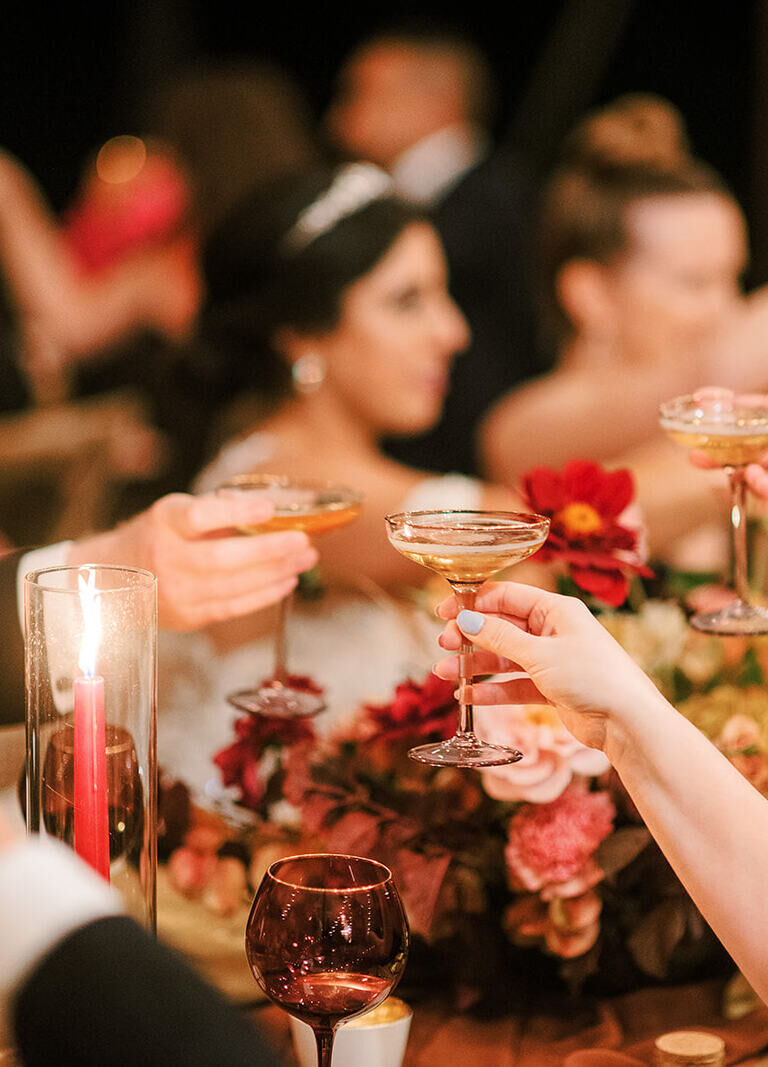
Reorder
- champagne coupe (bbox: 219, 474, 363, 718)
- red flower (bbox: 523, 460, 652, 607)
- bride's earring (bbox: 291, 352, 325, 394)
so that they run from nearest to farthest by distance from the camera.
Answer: red flower (bbox: 523, 460, 652, 607) → champagne coupe (bbox: 219, 474, 363, 718) → bride's earring (bbox: 291, 352, 325, 394)

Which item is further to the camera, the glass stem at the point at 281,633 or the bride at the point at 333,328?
the bride at the point at 333,328

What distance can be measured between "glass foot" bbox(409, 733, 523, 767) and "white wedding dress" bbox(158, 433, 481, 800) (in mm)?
290

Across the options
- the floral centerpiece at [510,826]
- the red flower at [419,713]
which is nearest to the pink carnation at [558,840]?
the floral centerpiece at [510,826]

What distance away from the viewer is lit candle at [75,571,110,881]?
3.02 feet

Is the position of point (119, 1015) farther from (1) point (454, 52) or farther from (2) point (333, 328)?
(1) point (454, 52)

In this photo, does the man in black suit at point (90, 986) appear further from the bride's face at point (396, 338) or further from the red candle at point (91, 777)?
the bride's face at point (396, 338)

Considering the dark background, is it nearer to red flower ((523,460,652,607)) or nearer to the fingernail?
red flower ((523,460,652,607))

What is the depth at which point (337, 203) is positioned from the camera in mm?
2969

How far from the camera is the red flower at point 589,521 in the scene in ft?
3.79

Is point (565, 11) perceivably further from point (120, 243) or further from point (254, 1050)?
point (254, 1050)

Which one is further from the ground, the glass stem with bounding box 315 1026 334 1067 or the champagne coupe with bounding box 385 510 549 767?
the champagne coupe with bounding box 385 510 549 767

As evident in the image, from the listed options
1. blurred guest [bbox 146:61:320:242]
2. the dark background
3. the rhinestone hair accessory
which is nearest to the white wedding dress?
the rhinestone hair accessory

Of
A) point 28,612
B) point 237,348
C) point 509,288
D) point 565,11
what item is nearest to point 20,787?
point 28,612

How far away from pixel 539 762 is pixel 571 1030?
A: 0.23 metres
